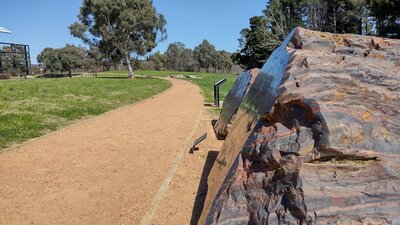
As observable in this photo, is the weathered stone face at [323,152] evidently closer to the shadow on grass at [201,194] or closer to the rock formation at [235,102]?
the shadow on grass at [201,194]

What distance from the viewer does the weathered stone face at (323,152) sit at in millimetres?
2012

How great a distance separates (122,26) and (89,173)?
32.5m

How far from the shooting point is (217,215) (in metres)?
2.34

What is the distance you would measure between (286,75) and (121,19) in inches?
1382

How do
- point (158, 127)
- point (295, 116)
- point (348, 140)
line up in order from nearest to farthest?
point (348, 140), point (295, 116), point (158, 127)

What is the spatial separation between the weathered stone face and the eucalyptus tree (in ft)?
114

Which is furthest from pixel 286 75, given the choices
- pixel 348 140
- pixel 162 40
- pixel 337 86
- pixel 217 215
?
pixel 162 40

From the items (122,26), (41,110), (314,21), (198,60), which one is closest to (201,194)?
(41,110)

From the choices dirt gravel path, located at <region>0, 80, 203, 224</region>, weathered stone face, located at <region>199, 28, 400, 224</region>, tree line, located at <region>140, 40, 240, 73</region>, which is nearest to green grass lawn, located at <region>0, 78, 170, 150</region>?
dirt gravel path, located at <region>0, 80, 203, 224</region>

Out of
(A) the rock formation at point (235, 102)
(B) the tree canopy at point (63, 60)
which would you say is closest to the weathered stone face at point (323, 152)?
(A) the rock formation at point (235, 102)

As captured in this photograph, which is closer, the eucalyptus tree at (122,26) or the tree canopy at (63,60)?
the eucalyptus tree at (122,26)

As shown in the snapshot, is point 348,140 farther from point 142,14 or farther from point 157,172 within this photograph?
point 142,14

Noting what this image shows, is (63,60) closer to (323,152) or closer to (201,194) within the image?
(201,194)

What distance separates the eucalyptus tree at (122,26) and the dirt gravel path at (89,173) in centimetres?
2922
